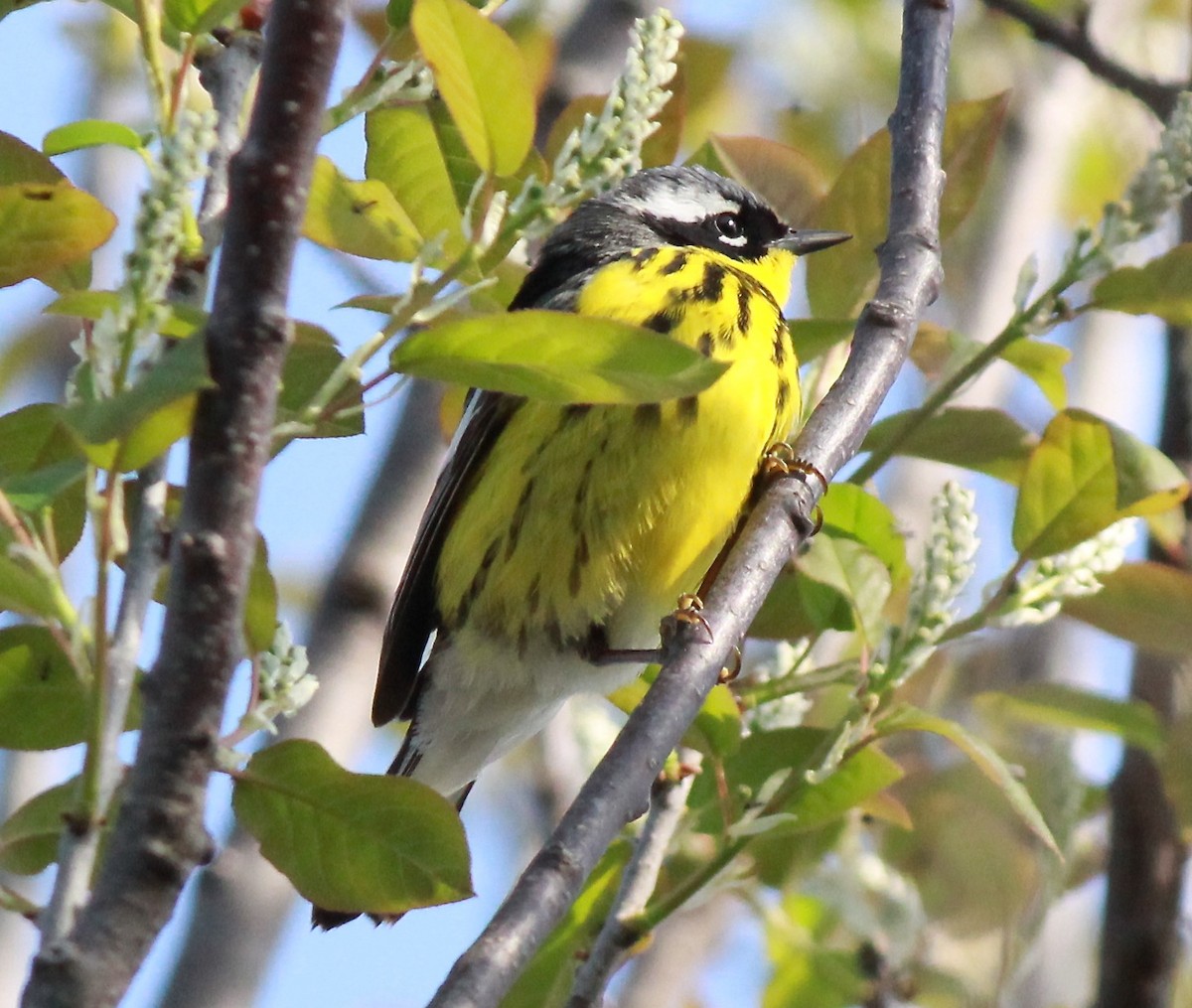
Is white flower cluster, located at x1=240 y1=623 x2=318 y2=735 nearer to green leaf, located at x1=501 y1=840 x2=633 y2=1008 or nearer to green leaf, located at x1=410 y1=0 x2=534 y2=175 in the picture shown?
green leaf, located at x1=410 y1=0 x2=534 y2=175

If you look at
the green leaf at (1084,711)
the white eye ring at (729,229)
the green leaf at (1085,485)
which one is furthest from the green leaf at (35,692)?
the white eye ring at (729,229)

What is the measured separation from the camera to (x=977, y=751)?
260 centimetres

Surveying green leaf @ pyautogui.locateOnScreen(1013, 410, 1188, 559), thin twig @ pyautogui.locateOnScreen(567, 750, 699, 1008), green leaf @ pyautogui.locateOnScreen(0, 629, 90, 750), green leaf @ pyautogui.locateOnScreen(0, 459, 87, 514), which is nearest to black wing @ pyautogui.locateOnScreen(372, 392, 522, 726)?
thin twig @ pyautogui.locateOnScreen(567, 750, 699, 1008)

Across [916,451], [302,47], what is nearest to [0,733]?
[302,47]

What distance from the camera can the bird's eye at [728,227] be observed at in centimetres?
425

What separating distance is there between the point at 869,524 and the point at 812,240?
80 cm

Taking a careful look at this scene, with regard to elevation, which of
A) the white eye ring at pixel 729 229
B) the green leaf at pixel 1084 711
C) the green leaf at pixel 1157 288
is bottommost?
the green leaf at pixel 1084 711

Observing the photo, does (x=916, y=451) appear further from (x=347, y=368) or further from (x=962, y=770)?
(x=347, y=368)

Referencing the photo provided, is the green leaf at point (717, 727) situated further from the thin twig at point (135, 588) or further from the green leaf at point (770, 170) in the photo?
the thin twig at point (135, 588)

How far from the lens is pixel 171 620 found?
1.33m

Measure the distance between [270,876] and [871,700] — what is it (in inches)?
50.5

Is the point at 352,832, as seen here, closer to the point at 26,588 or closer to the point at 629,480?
the point at 26,588

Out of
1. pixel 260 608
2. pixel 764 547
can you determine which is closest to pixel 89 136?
pixel 260 608

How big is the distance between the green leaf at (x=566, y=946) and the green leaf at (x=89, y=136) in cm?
156
